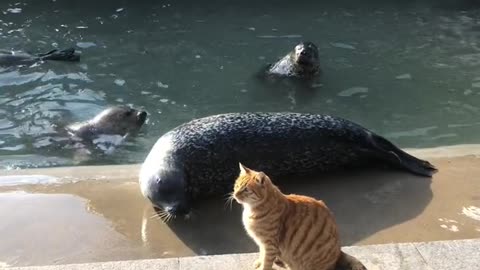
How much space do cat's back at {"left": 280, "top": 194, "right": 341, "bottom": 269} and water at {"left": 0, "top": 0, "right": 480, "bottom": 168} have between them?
9.59 feet

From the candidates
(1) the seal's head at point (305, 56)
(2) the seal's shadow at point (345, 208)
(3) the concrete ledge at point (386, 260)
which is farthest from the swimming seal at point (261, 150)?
(1) the seal's head at point (305, 56)

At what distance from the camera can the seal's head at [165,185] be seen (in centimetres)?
485

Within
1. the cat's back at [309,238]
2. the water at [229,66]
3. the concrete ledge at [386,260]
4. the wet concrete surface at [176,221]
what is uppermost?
the cat's back at [309,238]

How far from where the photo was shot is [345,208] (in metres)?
4.95

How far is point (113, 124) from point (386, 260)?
379cm

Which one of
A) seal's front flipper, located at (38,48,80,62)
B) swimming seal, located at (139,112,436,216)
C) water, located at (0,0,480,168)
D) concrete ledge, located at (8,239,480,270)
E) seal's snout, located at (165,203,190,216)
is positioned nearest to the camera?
concrete ledge, located at (8,239,480,270)

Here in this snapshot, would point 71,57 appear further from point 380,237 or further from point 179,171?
point 380,237

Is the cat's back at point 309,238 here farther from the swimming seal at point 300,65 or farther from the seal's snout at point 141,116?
the swimming seal at point 300,65

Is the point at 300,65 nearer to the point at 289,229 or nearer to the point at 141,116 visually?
the point at 141,116

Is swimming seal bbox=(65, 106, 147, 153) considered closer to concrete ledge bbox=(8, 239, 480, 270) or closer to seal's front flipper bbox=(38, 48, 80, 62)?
seal's front flipper bbox=(38, 48, 80, 62)

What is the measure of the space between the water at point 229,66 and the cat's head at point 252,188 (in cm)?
287

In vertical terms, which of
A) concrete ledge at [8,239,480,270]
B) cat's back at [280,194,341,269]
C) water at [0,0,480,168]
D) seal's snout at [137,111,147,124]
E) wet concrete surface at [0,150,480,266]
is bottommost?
water at [0,0,480,168]

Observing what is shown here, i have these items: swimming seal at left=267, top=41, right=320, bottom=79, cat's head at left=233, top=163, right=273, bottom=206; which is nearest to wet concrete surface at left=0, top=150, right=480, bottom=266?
cat's head at left=233, top=163, right=273, bottom=206

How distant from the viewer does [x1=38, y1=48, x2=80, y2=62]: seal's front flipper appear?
8.81 meters
